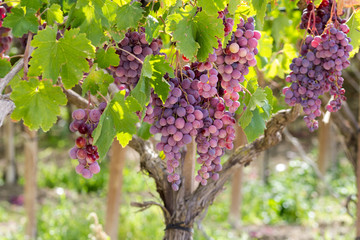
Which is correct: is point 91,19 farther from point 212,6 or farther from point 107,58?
point 212,6

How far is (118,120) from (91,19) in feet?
0.87

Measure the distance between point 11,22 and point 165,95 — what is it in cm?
49

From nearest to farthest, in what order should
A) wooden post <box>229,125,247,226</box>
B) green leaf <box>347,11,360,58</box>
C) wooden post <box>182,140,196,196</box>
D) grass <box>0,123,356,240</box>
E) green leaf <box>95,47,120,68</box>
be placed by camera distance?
green leaf <box>95,47,120,68</box> → green leaf <box>347,11,360,58</box> → wooden post <box>182,140,196,196</box> → grass <box>0,123,356,240</box> → wooden post <box>229,125,247,226</box>

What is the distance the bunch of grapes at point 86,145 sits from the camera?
1129mm

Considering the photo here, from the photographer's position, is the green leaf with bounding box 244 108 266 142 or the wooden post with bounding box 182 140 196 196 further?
the wooden post with bounding box 182 140 196 196

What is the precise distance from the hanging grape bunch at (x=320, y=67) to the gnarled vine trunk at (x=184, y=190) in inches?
9.8

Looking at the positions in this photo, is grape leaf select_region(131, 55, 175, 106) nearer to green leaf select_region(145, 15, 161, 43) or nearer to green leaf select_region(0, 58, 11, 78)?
green leaf select_region(145, 15, 161, 43)

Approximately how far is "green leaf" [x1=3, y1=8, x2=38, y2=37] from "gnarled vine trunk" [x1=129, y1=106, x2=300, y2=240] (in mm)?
763

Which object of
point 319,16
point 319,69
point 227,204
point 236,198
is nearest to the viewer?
point 319,69

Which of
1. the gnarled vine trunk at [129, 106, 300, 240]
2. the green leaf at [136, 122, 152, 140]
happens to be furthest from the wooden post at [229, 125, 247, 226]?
the green leaf at [136, 122, 152, 140]

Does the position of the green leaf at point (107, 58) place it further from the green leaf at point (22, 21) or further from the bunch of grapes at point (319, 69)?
the bunch of grapes at point (319, 69)

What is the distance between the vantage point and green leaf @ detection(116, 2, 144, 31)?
3.62ft

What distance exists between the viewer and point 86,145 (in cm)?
114

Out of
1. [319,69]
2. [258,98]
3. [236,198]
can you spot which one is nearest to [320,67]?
[319,69]
